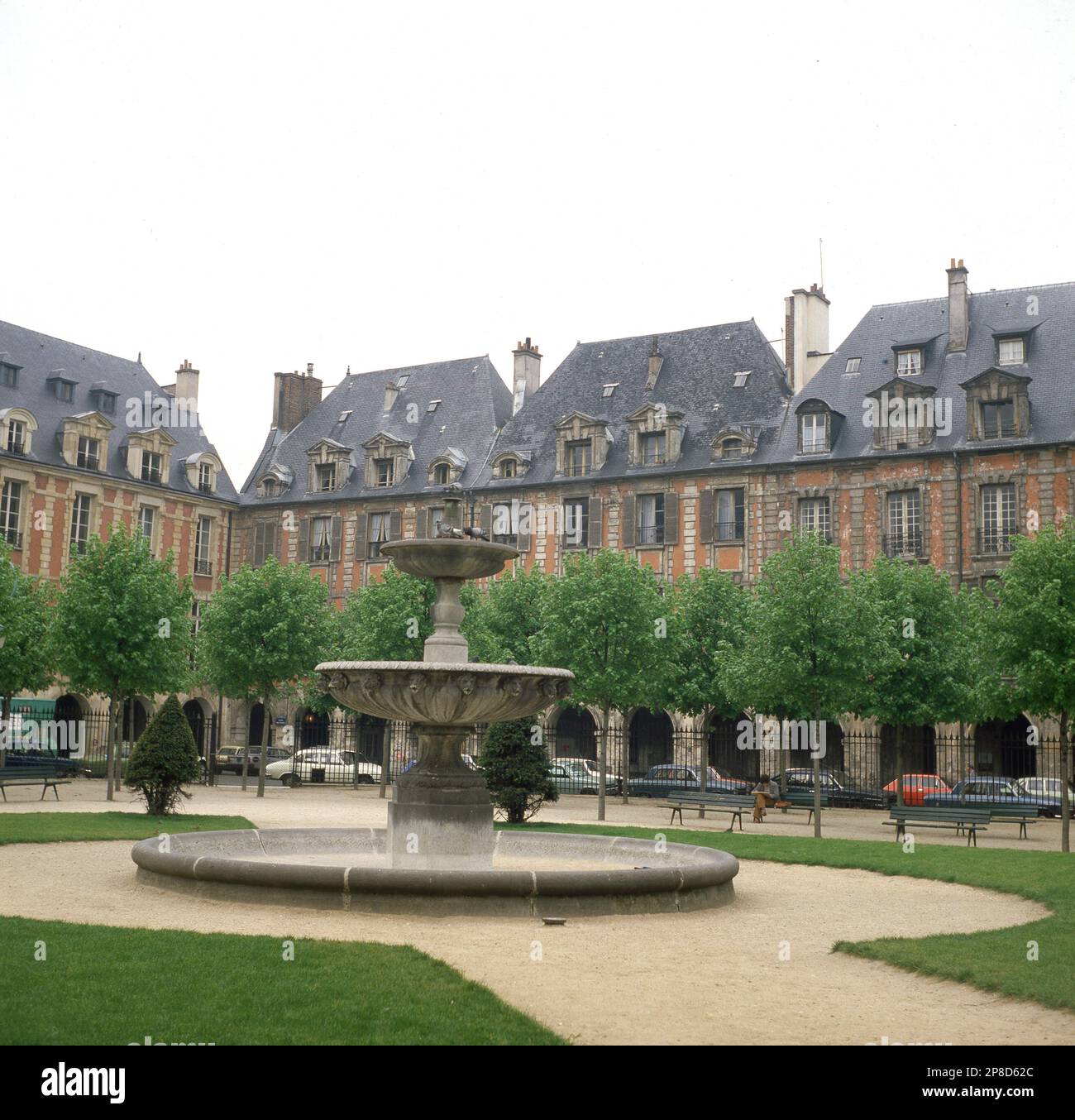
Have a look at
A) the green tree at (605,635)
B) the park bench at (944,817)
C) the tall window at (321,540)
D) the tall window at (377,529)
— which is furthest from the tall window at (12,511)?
the park bench at (944,817)

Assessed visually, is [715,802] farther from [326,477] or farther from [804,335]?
[326,477]

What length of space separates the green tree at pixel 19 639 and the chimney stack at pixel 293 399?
22711mm

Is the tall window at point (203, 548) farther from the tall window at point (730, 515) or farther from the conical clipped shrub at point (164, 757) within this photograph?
the conical clipped shrub at point (164, 757)

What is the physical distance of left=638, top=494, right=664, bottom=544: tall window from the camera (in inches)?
1735

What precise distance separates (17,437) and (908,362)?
30.3m

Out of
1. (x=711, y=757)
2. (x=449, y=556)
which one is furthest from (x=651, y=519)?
(x=449, y=556)

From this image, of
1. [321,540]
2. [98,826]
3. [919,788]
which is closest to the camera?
[98,826]

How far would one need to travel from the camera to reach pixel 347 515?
50250mm

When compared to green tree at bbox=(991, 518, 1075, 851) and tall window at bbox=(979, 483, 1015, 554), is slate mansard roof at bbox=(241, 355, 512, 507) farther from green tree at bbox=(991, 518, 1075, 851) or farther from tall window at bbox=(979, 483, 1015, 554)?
green tree at bbox=(991, 518, 1075, 851)

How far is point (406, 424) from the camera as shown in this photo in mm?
52250

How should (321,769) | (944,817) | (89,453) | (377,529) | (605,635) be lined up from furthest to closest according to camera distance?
(377,529) → (89,453) → (321,769) → (605,635) → (944,817)

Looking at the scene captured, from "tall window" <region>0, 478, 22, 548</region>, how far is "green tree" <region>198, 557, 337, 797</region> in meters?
11.8

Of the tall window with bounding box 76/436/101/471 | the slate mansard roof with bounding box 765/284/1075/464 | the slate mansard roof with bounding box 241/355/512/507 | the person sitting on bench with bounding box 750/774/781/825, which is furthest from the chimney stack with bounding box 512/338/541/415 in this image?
the person sitting on bench with bounding box 750/774/781/825
